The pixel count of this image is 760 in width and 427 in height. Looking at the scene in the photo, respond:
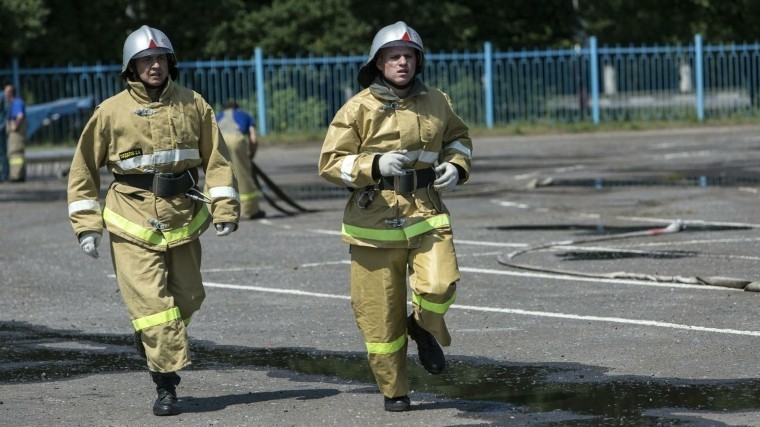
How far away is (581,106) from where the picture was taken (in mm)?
37750

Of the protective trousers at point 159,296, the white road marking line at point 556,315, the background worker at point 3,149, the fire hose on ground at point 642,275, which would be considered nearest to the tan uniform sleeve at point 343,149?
the protective trousers at point 159,296

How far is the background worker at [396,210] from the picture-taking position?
272 inches

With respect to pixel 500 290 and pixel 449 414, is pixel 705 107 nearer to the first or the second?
pixel 500 290

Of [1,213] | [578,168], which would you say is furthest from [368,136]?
[578,168]

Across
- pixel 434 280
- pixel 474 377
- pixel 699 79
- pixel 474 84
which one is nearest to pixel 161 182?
pixel 434 280

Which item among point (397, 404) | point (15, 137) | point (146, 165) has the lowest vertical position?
point (397, 404)

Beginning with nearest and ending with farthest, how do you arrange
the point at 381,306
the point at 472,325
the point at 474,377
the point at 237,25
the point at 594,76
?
the point at 381,306 < the point at 474,377 < the point at 472,325 < the point at 594,76 < the point at 237,25

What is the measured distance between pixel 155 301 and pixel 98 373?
4.02ft

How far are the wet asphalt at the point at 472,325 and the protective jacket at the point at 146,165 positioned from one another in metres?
0.89

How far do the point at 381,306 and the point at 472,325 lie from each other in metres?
2.57

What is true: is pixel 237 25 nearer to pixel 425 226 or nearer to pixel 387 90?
pixel 387 90

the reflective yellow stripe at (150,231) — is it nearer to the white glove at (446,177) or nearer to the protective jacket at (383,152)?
the protective jacket at (383,152)

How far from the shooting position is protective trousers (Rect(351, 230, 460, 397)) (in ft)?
22.6

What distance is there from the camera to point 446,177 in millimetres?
6902
